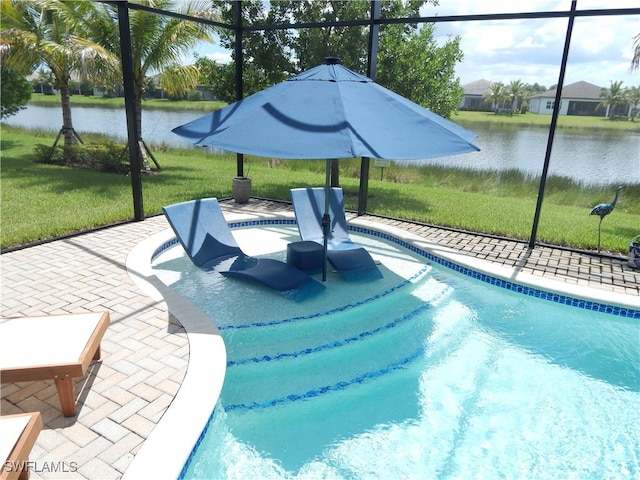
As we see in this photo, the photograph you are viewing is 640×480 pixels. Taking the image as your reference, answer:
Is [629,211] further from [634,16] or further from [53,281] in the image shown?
[53,281]

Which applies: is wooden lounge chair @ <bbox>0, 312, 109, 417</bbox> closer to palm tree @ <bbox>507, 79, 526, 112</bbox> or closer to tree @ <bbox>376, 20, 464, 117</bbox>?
tree @ <bbox>376, 20, 464, 117</bbox>

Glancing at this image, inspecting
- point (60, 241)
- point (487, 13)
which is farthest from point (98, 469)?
point (487, 13)

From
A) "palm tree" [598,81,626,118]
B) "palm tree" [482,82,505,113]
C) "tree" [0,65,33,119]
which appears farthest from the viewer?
"palm tree" [482,82,505,113]

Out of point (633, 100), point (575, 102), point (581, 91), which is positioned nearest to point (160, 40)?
point (633, 100)

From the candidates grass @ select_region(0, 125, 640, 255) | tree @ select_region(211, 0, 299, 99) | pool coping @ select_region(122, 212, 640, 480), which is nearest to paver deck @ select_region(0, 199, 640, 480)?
pool coping @ select_region(122, 212, 640, 480)

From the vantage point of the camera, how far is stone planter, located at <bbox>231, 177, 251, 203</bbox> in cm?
1005

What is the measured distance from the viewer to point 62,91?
1628cm

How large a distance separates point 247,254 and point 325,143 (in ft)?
10.5

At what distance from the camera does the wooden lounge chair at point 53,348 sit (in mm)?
2951

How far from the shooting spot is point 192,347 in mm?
3992

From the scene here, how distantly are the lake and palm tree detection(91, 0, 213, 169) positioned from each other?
248 cm

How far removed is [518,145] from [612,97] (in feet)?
116

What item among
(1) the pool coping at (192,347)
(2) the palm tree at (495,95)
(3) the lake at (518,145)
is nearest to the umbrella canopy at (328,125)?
(1) the pool coping at (192,347)

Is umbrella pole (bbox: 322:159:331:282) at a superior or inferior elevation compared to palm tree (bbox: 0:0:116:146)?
inferior
